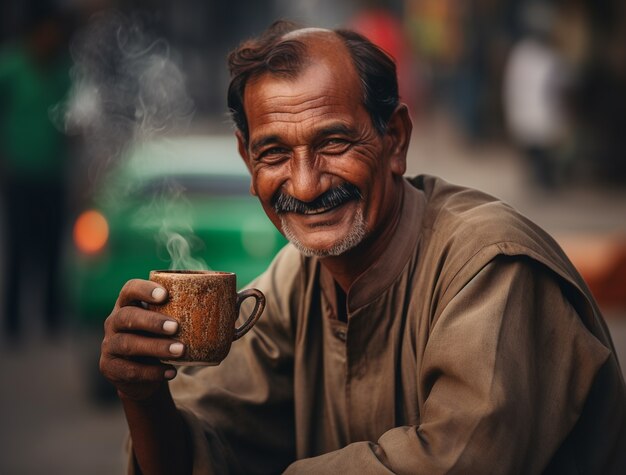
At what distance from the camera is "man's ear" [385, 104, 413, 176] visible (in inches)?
114

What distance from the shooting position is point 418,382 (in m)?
2.68

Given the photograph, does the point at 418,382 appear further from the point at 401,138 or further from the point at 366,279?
the point at 401,138

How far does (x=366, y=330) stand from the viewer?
278 centimetres

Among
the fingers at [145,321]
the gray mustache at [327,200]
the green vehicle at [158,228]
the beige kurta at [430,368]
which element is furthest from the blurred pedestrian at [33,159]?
the fingers at [145,321]

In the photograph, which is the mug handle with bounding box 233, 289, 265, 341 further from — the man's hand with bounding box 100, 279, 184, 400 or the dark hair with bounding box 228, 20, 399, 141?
the dark hair with bounding box 228, 20, 399, 141

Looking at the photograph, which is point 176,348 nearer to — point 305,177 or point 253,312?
point 253,312

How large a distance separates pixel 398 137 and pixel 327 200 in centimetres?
34

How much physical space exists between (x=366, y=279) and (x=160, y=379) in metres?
0.60

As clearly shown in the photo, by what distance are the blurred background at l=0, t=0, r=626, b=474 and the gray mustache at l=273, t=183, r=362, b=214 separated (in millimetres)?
761

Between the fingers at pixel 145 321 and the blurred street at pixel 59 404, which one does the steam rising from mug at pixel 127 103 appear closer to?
the fingers at pixel 145 321

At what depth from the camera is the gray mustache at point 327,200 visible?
273 centimetres

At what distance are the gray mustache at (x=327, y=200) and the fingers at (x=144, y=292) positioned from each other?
457mm

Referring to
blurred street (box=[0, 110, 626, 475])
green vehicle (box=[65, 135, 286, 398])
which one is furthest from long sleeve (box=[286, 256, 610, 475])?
green vehicle (box=[65, 135, 286, 398])

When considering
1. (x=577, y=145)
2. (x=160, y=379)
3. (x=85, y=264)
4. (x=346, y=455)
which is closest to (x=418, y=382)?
(x=346, y=455)
